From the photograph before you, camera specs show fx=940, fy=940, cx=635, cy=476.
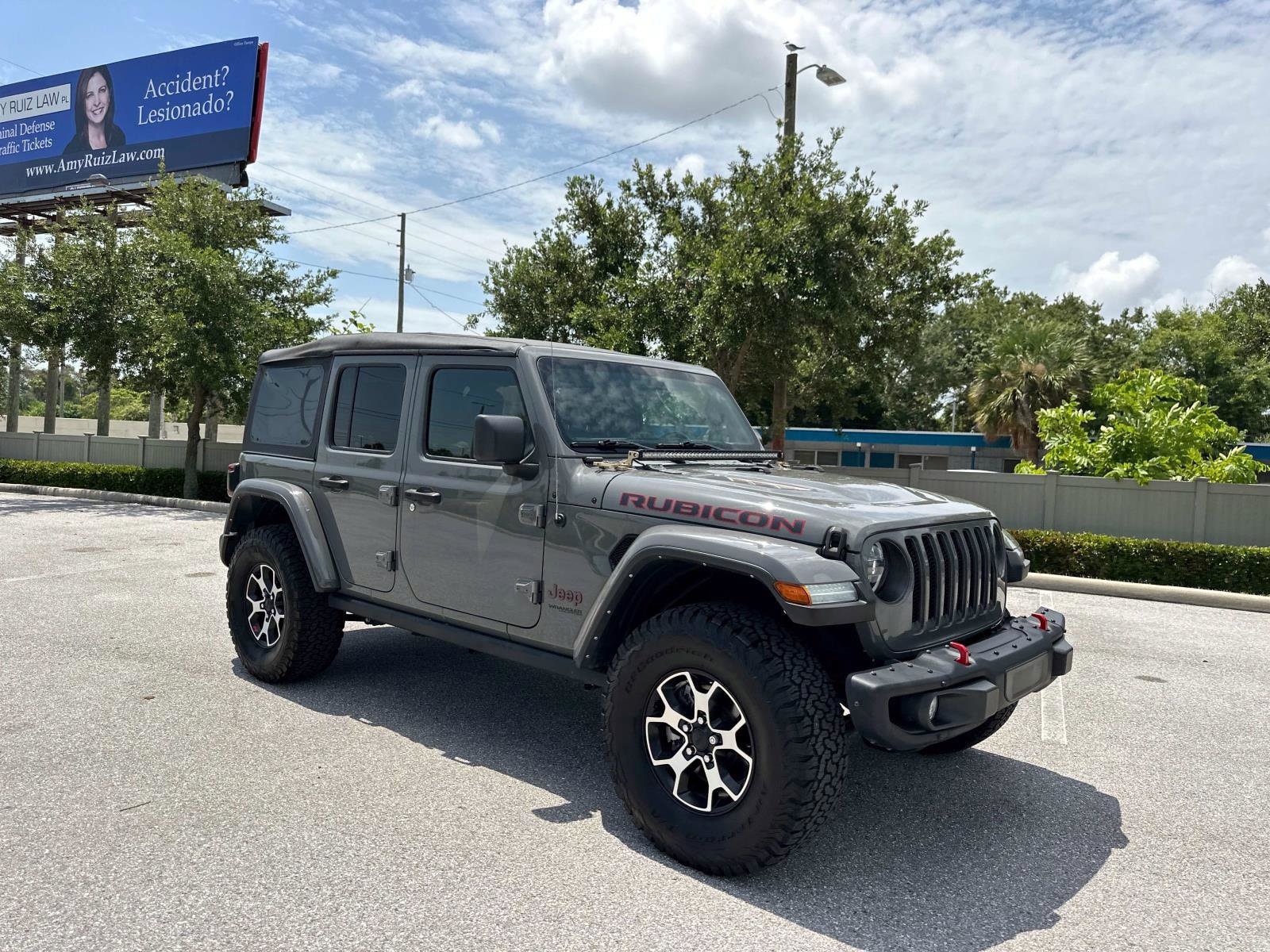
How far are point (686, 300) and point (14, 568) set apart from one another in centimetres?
981

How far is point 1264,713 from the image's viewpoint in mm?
5715

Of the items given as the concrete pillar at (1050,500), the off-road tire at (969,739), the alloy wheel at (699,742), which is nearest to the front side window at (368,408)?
the alloy wheel at (699,742)

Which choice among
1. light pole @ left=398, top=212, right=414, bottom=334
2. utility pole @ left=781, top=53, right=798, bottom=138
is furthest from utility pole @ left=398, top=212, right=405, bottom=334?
utility pole @ left=781, top=53, right=798, bottom=138

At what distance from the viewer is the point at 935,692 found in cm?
326

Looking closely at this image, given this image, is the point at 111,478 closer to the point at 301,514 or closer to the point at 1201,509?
the point at 301,514

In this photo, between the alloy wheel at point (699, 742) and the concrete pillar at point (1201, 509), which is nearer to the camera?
the alloy wheel at point (699, 742)

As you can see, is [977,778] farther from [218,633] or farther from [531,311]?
[531,311]

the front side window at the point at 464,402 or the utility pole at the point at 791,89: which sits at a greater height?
Result: the utility pole at the point at 791,89

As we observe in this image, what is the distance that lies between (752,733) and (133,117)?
30.7 metres

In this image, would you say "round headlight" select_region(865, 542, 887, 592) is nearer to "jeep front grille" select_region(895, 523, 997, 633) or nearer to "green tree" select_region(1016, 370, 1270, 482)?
"jeep front grille" select_region(895, 523, 997, 633)

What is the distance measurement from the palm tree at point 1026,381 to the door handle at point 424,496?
3336cm

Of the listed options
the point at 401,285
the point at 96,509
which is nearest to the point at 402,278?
the point at 401,285

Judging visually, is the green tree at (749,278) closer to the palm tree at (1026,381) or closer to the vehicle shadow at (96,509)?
the vehicle shadow at (96,509)

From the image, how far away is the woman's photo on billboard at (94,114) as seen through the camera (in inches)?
1100
